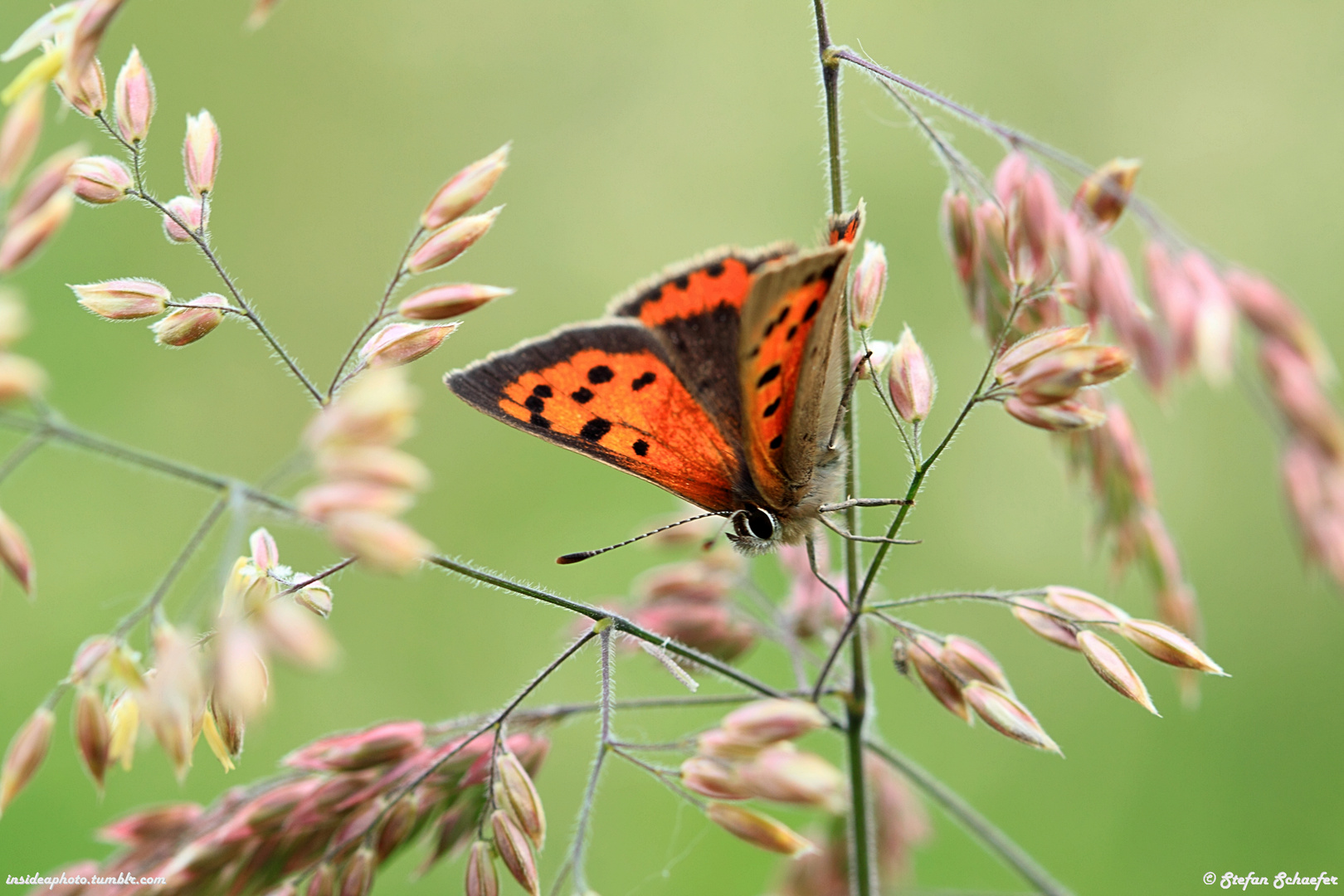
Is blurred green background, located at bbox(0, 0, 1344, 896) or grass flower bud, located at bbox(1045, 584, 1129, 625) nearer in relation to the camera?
grass flower bud, located at bbox(1045, 584, 1129, 625)

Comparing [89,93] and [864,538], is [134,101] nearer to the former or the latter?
[89,93]

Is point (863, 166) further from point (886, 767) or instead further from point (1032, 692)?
point (886, 767)

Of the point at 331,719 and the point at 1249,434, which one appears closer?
the point at 331,719

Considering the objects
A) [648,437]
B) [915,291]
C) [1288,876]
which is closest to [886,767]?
[648,437]

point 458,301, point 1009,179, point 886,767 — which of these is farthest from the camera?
point 886,767

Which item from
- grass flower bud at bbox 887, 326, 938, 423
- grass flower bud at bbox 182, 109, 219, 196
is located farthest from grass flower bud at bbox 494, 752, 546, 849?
grass flower bud at bbox 182, 109, 219, 196

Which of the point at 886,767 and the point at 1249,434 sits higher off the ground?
the point at 886,767

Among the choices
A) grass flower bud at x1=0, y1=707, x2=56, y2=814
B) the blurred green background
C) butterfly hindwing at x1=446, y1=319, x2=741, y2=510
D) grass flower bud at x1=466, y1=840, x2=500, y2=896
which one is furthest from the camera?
the blurred green background

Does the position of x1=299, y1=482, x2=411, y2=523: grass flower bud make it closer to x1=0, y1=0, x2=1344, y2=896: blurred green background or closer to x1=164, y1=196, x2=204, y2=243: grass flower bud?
x1=164, y1=196, x2=204, y2=243: grass flower bud
